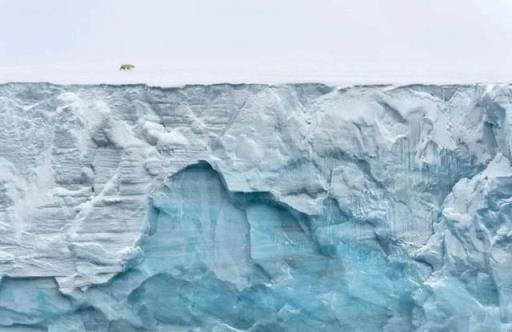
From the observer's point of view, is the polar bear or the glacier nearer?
the glacier

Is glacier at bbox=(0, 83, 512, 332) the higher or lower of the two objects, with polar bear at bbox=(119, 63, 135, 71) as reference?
lower

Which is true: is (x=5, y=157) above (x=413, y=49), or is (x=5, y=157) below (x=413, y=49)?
below

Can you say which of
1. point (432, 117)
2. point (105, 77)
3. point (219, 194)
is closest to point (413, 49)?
point (432, 117)

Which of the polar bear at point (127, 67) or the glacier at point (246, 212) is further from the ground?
the polar bear at point (127, 67)

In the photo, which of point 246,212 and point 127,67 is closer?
point 246,212

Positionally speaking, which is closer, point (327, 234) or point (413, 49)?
point (327, 234)

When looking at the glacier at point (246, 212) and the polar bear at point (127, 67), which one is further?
the polar bear at point (127, 67)

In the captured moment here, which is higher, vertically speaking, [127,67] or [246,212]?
[127,67]

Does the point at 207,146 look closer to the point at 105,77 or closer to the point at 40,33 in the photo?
the point at 105,77
